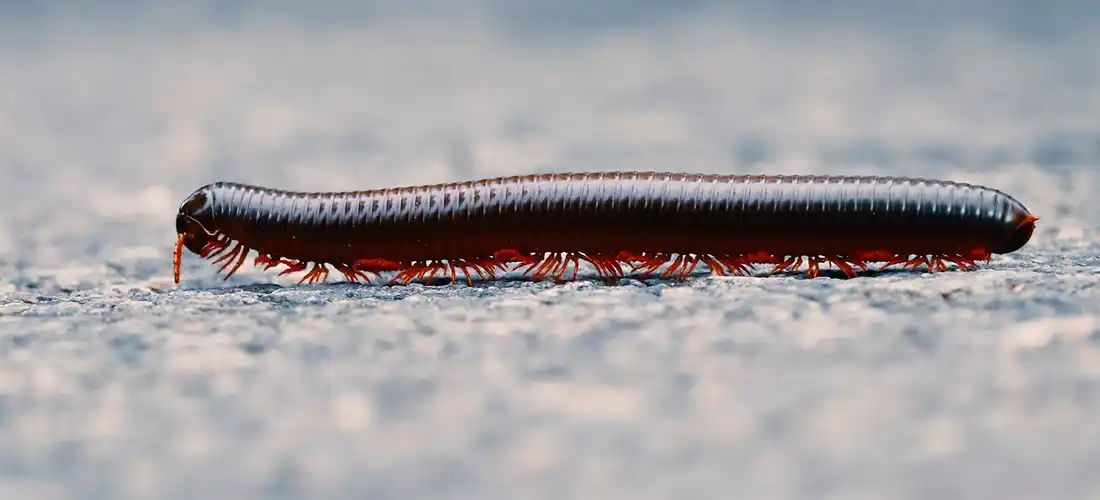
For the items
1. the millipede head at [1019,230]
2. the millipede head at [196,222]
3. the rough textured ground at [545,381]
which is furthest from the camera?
the millipede head at [196,222]

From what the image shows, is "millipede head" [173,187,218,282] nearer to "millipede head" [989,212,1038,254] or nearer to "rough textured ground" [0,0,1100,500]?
"rough textured ground" [0,0,1100,500]

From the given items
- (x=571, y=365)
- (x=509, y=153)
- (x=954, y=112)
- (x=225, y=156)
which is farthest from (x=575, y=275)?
(x=954, y=112)

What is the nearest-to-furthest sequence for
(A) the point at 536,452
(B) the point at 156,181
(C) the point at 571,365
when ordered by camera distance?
(A) the point at 536,452
(C) the point at 571,365
(B) the point at 156,181

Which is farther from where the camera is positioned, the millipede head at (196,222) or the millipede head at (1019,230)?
the millipede head at (196,222)

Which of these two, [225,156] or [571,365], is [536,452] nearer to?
[571,365]

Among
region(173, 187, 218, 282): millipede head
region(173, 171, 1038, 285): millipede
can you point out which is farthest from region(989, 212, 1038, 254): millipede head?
region(173, 187, 218, 282): millipede head

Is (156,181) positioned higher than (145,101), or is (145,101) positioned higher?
(145,101)

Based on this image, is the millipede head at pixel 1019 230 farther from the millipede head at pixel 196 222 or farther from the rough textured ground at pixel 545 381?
the millipede head at pixel 196 222

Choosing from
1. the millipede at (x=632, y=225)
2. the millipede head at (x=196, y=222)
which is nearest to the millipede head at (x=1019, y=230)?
the millipede at (x=632, y=225)

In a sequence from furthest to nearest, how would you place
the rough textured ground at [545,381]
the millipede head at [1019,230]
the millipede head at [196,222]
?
the millipede head at [196,222] < the millipede head at [1019,230] < the rough textured ground at [545,381]
